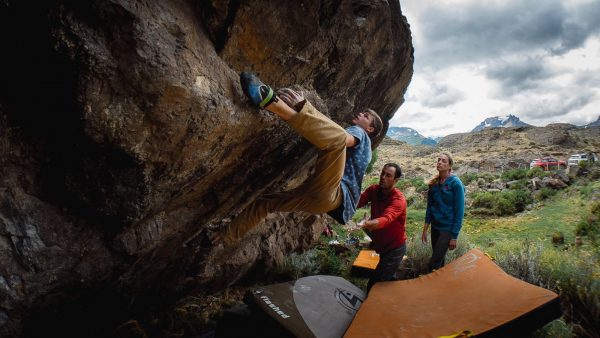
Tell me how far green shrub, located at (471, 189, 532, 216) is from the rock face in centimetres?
1517

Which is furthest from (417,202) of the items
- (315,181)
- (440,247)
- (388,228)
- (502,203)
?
(315,181)

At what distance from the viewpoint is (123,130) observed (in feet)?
6.95

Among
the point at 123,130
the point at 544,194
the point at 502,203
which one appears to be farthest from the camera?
the point at 544,194

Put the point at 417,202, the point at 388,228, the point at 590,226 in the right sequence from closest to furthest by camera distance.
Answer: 1. the point at 388,228
2. the point at 590,226
3. the point at 417,202

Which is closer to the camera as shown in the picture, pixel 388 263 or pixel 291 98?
pixel 291 98

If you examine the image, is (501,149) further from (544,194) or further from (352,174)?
(352,174)

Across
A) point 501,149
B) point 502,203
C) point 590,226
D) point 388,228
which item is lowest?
point 590,226

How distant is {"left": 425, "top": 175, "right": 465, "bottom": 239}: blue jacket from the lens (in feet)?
17.3

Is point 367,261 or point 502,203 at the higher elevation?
point 502,203

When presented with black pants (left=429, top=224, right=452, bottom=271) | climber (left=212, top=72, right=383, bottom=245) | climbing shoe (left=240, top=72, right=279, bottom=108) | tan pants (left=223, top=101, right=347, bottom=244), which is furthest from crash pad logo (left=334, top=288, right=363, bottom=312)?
climbing shoe (left=240, top=72, right=279, bottom=108)

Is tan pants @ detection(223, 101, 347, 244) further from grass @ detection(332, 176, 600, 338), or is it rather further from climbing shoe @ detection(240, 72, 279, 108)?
grass @ detection(332, 176, 600, 338)

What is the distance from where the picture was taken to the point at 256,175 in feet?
13.0

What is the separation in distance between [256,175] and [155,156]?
1.66m

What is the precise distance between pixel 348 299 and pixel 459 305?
4.28ft
